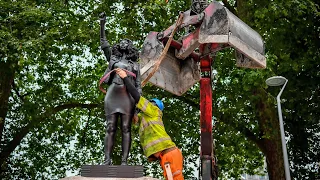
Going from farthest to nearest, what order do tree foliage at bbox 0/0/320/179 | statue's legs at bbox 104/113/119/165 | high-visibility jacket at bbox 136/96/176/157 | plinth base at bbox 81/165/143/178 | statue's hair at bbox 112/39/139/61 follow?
tree foliage at bbox 0/0/320/179
high-visibility jacket at bbox 136/96/176/157
statue's hair at bbox 112/39/139/61
statue's legs at bbox 104/113/119/165
plinth base at bbox 81/165/143/178

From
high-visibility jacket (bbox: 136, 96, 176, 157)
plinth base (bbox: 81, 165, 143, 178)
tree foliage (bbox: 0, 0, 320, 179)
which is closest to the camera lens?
plinth base (bbox: 81, 165, 143, 178)

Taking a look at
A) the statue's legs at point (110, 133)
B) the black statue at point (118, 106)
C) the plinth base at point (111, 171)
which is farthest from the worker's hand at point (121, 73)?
the plinth base at point (111, 171)

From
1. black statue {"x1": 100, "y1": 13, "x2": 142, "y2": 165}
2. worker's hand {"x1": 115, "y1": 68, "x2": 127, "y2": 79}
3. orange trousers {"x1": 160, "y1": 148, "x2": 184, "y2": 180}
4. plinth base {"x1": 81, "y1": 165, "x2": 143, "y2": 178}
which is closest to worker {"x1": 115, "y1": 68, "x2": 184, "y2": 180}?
orange trousers {"x1": 160, "y1": 148, "x2": 184, "y2": 180}

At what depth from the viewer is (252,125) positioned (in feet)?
52.4

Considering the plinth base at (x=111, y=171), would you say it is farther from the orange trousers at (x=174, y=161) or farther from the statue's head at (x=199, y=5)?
the statue's head at (x=199, y=5)

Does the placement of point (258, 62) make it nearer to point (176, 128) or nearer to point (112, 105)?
point (112, 105)

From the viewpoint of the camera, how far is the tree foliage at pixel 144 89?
13.4 meters

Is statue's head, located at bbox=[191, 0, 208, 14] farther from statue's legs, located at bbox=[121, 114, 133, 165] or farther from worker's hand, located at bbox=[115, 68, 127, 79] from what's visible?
statue's legs, located at bbox=[121, 114, 133, 165]

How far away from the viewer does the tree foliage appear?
13383mm

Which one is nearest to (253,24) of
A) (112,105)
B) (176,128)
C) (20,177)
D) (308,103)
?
(308,103)

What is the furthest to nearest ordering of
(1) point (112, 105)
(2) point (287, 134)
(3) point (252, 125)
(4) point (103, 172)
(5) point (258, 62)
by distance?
(2) point (287, 134) → (3) point (252, 125) → (5) point (258, 62) → (1) point (112, 105) → (4) point (103, 172)

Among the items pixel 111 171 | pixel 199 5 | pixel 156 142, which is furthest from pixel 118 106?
pixel 199 5

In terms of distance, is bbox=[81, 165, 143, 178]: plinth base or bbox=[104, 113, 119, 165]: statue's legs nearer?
bbox=[81, 165, 143, 178]: plinth base

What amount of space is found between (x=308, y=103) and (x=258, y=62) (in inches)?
309
